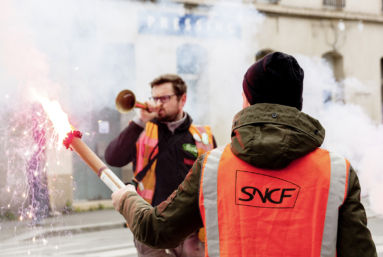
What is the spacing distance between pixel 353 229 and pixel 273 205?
27 centimetres

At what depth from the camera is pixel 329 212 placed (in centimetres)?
127

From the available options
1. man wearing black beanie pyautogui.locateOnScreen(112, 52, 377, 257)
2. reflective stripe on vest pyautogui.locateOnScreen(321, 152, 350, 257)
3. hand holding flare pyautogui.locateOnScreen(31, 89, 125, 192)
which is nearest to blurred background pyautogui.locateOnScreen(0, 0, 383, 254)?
hand holding flare pyautogui.locateOnScreen(31, 89, 125, 192)

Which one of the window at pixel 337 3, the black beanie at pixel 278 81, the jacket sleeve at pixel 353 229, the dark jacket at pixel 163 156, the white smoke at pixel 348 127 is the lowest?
the white smoke at pixel 348 127

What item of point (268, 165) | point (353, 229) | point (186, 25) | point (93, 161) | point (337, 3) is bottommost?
point (353, 229)

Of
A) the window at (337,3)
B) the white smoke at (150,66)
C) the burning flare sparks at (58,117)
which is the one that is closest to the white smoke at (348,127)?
the white smoke at (150,66)

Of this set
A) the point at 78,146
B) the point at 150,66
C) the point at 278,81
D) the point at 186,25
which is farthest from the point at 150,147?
the point at 186,25

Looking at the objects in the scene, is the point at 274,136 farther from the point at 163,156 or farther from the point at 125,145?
the point at 125,145

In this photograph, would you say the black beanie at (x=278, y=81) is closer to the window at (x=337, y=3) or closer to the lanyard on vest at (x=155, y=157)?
the lanyard on vest at (x=155, y=157)

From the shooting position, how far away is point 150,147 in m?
3.17

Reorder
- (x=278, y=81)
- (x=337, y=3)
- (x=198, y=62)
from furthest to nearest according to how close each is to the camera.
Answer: (x=337, y=3)
(x=198, y=62)
(x=278, y=81)

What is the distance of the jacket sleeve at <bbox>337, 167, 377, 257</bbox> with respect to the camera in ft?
4.16

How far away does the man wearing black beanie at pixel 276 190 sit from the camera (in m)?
1.28

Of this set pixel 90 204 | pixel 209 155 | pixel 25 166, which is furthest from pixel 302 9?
pixel 209 155

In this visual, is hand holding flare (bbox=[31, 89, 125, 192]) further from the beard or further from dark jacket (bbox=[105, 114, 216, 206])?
the beard
